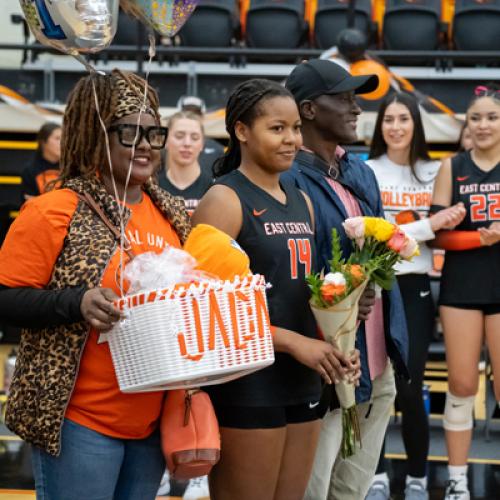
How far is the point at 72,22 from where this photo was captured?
2.62 metres

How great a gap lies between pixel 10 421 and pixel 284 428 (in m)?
0.75

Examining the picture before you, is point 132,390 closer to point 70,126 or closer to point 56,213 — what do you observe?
point 56,213

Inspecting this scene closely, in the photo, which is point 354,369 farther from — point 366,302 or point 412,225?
point 412,225

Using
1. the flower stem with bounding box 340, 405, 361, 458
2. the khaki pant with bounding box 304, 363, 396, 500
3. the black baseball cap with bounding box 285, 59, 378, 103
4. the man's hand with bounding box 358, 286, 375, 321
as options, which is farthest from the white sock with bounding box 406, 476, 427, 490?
the black baseball cap with bounding box 285, 59, 378, 103

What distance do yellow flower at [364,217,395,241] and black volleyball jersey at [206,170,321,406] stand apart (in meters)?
0.19

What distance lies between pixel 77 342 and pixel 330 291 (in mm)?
743

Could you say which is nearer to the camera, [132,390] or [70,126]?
[132,390]

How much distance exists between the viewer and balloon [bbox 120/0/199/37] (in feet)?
9.31

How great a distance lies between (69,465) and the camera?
246 centimetres

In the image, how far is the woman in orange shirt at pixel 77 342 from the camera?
2.44m

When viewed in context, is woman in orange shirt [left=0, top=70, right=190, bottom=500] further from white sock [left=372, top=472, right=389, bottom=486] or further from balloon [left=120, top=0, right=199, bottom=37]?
white sock [left=372, top=472, right=389, bottom=486]

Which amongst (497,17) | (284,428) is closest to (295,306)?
(284,428)

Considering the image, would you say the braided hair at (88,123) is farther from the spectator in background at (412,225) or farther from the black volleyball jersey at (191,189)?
the black volleyball jersey at (191,189)

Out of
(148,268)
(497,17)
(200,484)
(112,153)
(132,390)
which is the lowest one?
(200,484)
